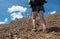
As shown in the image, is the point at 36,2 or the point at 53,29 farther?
the point at 53,29

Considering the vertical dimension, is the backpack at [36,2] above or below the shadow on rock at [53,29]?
above

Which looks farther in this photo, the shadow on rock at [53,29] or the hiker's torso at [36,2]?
the shadow on rock at [53,29]

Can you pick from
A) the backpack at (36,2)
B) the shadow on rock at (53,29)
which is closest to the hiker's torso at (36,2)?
the backpack at (36,2)

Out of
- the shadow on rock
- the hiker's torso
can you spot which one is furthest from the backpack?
the shadow on rock

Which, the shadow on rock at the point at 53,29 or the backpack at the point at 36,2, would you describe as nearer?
the backpack at the point at 36,2

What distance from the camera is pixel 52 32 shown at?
40.5 feet

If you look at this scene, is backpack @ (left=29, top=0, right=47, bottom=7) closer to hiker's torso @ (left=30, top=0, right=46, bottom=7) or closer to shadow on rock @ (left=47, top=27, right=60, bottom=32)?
hiker's torso @ (left=30, top=0, right=46, bottom=7)

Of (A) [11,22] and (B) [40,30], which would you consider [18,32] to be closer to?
(B) [40,30]

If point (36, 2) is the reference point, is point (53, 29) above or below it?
below

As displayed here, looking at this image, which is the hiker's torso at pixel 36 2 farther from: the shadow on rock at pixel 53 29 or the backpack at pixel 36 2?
the shadow on rock at pixel 53 29

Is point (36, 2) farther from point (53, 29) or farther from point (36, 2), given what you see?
point (53, 29)

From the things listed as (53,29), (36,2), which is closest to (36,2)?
(36,2)

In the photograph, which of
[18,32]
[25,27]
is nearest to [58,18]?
[25,27]

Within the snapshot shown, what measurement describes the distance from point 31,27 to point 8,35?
1.70m
